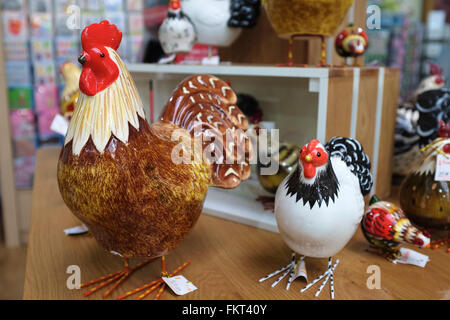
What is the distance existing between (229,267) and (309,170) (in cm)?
28

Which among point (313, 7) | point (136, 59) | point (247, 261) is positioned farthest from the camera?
point (136, 59)

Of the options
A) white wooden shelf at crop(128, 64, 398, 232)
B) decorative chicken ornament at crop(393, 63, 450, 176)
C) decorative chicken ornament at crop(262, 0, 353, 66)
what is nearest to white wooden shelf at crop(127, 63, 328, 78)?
white wooden shelf at crop(128, 64, 398, 232)

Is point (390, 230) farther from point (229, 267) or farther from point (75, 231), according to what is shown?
point (75, 231)

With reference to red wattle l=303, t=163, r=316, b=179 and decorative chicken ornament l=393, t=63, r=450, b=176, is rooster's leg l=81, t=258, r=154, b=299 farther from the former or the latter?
decorative chicken ornament l=393, t=63, r=450, b=176

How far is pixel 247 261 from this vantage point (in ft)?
2.86

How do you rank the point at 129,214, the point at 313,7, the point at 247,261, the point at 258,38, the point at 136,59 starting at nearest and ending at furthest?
the point at 129,214 → the point at 247,261 → the point at 313,7 → the point at 258,38 → the point at 136,59

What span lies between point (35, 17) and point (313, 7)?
5.05 ft

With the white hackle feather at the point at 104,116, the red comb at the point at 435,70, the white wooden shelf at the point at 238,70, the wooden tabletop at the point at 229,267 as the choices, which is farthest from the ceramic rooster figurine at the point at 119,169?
the red comb at the point at 435,70

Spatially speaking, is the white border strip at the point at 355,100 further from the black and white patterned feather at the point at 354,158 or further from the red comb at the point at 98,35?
the red comb at the point at 98,35

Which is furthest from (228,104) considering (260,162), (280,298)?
(280,298)

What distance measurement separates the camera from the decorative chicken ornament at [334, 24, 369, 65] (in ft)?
3.42
